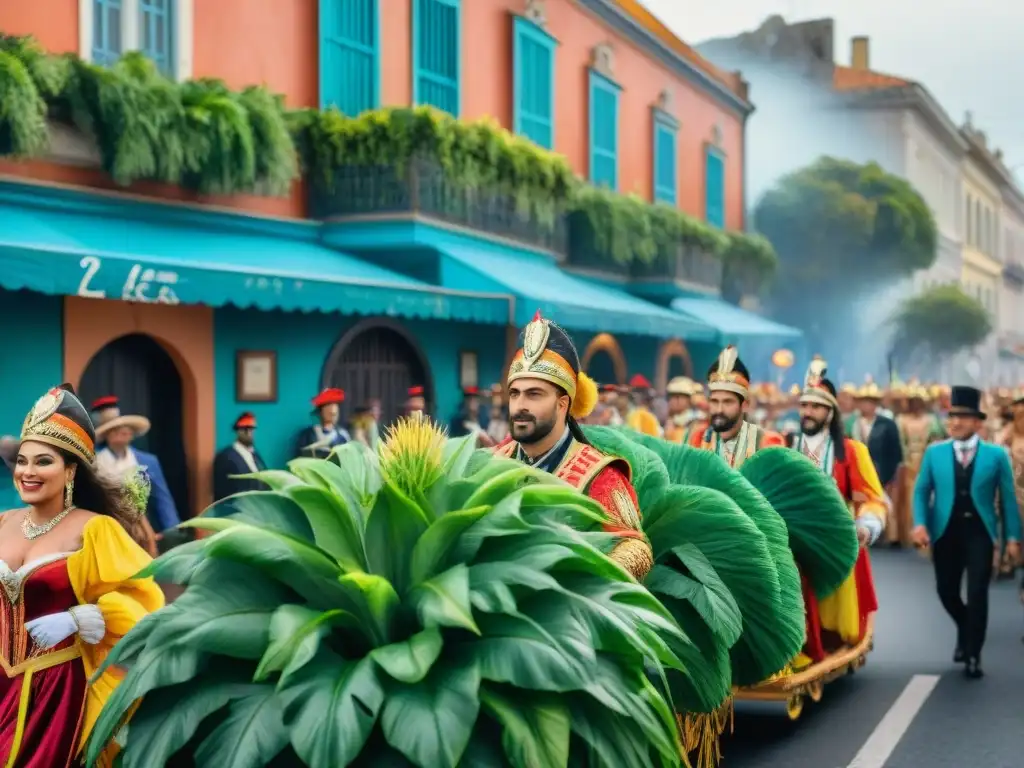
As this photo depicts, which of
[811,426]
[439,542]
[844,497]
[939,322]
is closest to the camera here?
[439,542]

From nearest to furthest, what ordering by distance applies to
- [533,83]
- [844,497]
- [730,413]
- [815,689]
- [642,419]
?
[815,689] < [730,413] < [844,497] < [642,419] < [533,83]

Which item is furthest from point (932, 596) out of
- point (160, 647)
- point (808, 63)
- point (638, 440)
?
point (808, 63)

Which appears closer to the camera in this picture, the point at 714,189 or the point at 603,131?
the point at 603,131

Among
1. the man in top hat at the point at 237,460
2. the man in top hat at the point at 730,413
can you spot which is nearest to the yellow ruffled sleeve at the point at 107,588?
the man in top hat at the point at 730,413

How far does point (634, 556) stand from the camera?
15.2 feet

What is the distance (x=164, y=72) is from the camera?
14742mm

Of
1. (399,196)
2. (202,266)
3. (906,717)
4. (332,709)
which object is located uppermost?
(399,196)

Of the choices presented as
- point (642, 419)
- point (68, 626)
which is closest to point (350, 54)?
point (642, 419)

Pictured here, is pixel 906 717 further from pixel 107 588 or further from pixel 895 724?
pixel 107 588

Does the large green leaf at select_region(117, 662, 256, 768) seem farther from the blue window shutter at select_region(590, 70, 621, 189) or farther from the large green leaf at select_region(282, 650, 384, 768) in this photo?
the blue window shutter at select_region(590, 70, 621, 189)

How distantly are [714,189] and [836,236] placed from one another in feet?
42.1

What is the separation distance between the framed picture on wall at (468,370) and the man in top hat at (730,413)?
35.4ft

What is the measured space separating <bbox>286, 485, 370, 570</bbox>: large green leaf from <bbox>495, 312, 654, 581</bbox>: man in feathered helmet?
5.48 ft

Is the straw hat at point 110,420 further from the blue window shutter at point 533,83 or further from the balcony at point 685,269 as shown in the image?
the balcony at point 685,269
